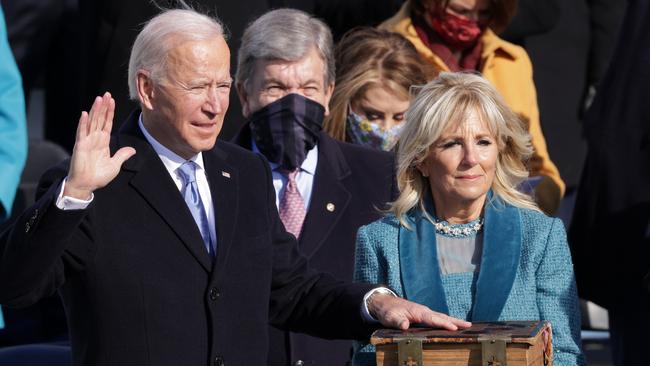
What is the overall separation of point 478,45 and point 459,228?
85.5 inches

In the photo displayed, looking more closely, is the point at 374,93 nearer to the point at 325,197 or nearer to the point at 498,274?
the point at 325,197

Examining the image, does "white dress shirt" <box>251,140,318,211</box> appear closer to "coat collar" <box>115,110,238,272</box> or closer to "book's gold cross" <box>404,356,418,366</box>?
"coat collar" <box>115,110,238,272</box>

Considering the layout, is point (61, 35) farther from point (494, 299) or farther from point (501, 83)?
point (494, 299)

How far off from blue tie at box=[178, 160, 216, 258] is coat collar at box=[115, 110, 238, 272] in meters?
0.04

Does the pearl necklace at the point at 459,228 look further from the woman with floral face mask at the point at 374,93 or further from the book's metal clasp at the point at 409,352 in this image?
the woman with floral face mask at the point at 374,93

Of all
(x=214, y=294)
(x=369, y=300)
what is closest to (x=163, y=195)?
(x=214, y=294)

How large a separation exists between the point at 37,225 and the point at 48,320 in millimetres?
2451

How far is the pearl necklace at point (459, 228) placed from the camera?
455cm

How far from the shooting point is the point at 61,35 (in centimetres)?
730

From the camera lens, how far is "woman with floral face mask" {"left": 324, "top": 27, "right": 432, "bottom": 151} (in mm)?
5879

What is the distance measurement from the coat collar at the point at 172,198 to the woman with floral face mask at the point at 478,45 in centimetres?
233

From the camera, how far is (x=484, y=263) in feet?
14.5

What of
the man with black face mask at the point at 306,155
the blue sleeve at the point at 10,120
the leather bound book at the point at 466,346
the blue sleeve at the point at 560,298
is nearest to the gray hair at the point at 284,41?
the man with black face mask at the point at 306,155

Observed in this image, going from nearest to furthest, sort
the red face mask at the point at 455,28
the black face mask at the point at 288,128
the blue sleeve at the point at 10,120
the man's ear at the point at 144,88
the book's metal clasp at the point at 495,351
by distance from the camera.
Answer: the book's metal clasp at the point at 495,351 → the man's ear at the point at 144,88 → the black face mask at the point at 288,128 → the blue sleeve at the point at 10,120 → the red face mask at the point at 455,28
